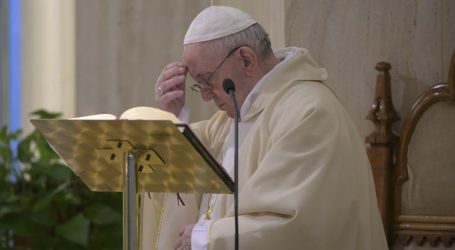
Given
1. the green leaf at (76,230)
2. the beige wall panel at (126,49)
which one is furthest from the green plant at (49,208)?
the beige wall panel at (126,49)

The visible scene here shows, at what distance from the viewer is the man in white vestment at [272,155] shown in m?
4.25

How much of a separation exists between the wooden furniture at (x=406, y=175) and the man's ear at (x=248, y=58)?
2.61 feet

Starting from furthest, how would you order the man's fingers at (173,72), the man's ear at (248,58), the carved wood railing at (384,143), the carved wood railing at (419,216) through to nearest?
the carved wood railing at (384,143) < the carved wood railing at (419,216) < the man's fingers at (173,72) < the man's ear at (248,58)

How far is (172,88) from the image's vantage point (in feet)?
16.1

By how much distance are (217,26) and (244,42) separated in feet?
0.41

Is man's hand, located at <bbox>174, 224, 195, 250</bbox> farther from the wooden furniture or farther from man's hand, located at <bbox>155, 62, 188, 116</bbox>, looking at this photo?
the wooden furniture

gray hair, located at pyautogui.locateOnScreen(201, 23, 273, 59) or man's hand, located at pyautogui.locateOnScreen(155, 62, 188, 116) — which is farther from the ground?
gray hair, located at pyautogui.locateOnScreen(201, 23, 273, 59)

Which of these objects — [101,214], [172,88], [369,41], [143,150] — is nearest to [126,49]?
[101,214]

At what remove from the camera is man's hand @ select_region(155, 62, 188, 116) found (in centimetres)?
483

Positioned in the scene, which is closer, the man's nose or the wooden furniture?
the man's nose

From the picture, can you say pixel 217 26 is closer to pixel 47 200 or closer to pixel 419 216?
pixel 419 216

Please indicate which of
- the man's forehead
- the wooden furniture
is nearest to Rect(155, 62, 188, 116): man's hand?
the man's forehead

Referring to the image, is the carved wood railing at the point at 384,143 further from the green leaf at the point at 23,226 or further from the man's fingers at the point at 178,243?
the green leaf at the point at 23,226

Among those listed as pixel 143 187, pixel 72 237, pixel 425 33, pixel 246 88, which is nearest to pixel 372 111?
pixel 425 33
